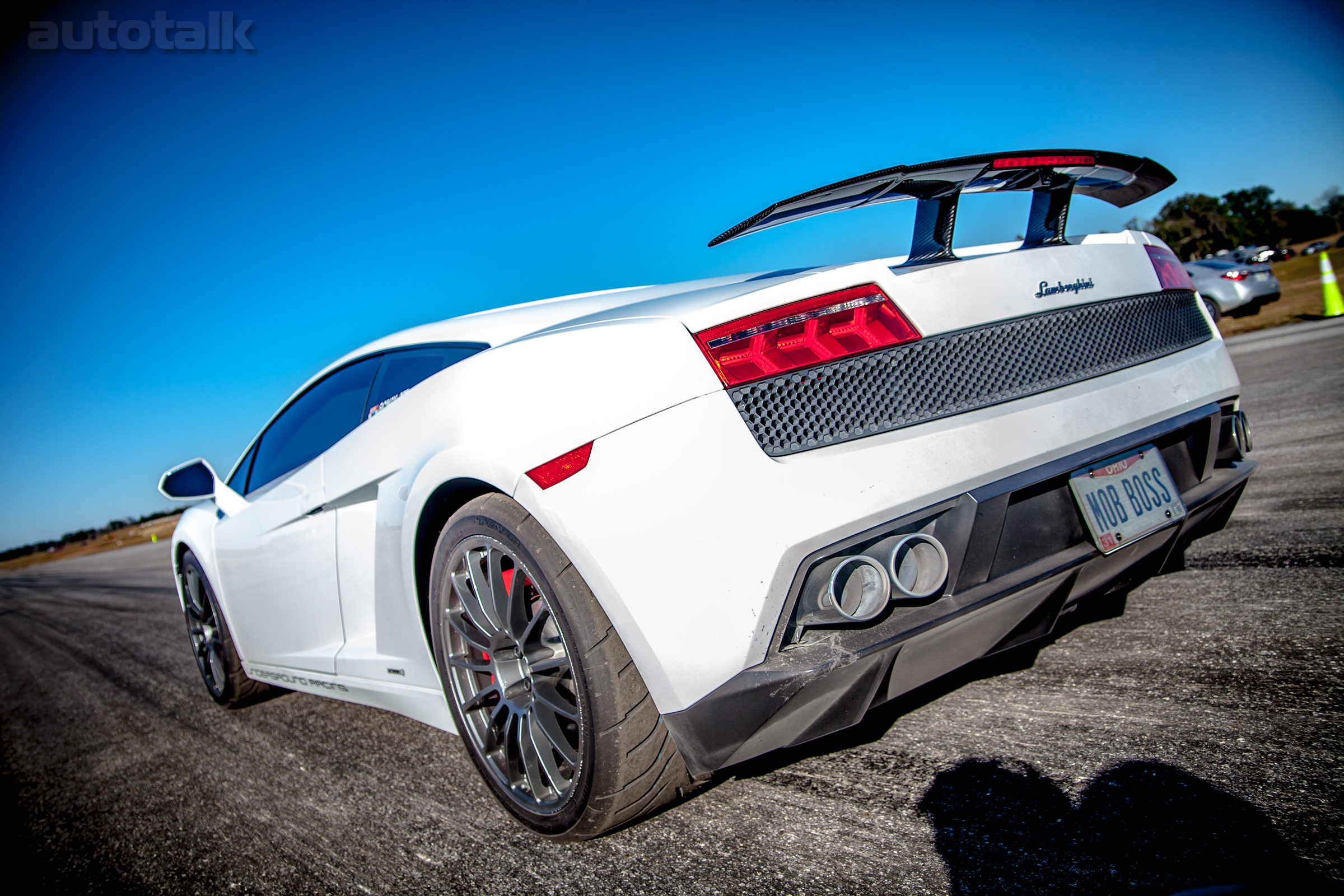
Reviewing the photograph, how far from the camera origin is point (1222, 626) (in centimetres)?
222

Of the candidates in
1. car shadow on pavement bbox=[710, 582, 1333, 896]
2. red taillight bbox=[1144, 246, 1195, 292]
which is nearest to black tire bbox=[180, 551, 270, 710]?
car shadow on pavement bbox=[710, 582, 1333, 896]

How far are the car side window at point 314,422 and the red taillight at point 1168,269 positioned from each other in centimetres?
263

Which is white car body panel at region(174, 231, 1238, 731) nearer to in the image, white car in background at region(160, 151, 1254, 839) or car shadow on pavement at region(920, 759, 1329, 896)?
white car in background at region(160, 151, 1254, 839)

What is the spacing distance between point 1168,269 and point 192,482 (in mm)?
4516

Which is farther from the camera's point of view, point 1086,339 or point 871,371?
point 1086,339

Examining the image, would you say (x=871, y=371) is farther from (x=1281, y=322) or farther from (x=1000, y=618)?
(x=1281, y=322)

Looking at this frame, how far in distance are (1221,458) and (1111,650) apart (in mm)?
644

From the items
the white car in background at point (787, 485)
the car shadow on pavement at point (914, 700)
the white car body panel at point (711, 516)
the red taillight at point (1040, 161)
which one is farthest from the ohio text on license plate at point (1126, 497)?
the red taillight at point (1040, 161)

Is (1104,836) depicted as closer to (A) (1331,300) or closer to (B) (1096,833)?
(B) (1096,833)

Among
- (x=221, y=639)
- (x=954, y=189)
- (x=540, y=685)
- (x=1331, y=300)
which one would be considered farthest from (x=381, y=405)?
(x=1331, y=300)

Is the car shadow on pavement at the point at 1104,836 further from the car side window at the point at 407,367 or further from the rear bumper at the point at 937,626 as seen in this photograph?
the car side window at the point at 407,367

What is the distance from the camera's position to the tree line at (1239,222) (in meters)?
75.2

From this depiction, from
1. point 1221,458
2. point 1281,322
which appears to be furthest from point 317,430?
point 1281,322

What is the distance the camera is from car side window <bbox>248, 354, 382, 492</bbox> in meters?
2.88
